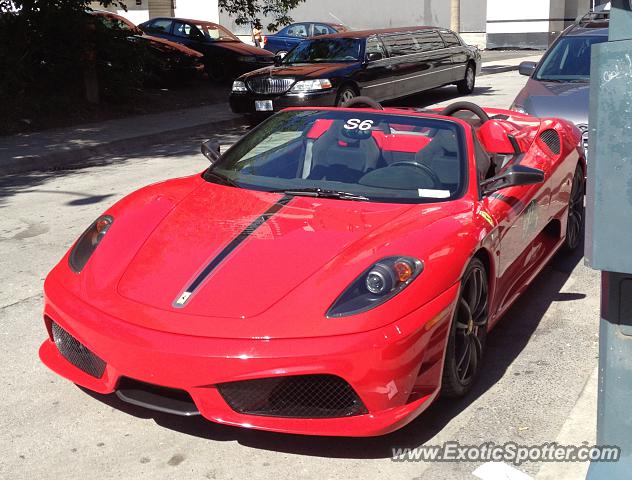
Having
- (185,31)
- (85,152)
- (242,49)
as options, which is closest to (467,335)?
(85,152)

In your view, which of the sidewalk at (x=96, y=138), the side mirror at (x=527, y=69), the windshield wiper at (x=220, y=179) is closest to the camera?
the windshield wiper at (x=220, y=179)

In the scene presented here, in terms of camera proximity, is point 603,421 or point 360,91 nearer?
point 603,421

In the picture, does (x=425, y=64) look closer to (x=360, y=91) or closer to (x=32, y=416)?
(x=360, y=91)

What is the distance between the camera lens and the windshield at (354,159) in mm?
4824

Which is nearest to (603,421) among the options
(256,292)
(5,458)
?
(256,292)

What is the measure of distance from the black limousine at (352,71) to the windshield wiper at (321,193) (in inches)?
361

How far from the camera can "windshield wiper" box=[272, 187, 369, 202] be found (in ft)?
15.5

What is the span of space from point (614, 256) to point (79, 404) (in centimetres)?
270

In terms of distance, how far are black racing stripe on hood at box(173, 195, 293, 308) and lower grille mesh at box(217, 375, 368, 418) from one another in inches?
18.7

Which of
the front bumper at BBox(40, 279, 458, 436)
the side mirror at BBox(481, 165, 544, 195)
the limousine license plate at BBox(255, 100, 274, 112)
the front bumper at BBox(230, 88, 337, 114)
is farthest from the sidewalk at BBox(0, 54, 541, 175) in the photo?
the front bumper at BBox(40, 279, 458, 436)

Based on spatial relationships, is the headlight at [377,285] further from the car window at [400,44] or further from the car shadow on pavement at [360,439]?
the car window at [400,44]

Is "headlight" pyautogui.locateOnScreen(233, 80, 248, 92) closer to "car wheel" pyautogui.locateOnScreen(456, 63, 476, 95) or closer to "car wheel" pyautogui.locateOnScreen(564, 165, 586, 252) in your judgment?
"car wheel" pyautogui.locateOnScreen(456, 63, 476, 95)

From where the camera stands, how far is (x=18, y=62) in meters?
14.9

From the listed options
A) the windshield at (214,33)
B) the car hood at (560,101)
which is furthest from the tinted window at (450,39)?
the car hood at (560,101)
